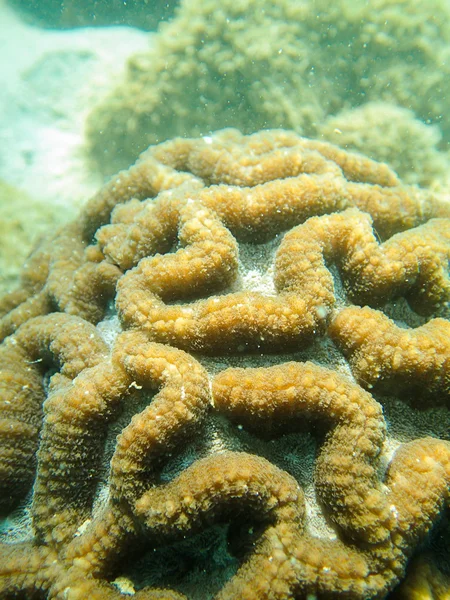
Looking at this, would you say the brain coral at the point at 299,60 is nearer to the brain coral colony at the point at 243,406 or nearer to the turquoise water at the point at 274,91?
the turquoise water at the point at 274,91

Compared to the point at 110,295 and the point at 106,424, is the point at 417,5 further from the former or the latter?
the point at 106,424

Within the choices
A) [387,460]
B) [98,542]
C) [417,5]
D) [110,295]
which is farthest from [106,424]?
[417,5]

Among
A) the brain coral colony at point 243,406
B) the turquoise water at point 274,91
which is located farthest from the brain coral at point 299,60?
the brain coral colony at point 243,406

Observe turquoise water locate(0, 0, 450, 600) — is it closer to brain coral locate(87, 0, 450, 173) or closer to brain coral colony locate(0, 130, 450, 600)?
brain coral locate(87, 0, 450, 173)

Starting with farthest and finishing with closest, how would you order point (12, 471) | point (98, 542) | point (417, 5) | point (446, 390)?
point (417, 5) → point (12, 471) → point (446, 390) → point (98, 542)

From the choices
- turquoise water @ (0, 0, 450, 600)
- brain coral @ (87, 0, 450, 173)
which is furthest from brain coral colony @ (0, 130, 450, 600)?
brain coral @ (87, 0, 450, 173)
